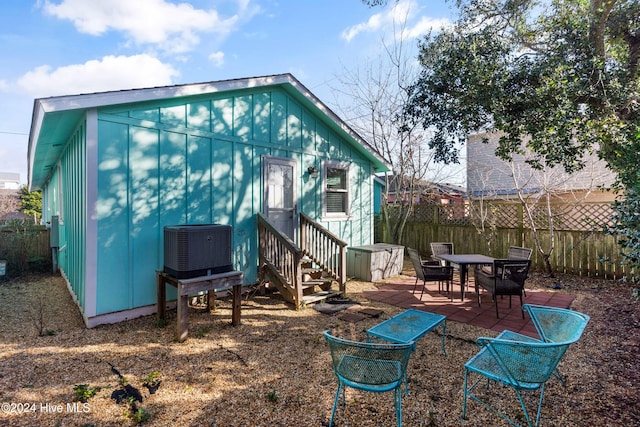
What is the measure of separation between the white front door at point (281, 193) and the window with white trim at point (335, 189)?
0.89 metres

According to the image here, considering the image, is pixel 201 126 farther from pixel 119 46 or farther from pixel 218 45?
pixel 119 46

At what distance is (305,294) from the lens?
19.3 feet

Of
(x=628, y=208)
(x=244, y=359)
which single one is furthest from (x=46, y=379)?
(x=628, y=208)

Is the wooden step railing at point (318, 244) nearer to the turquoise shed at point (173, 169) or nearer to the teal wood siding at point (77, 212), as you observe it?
the turquoise shed at point (173, 169)

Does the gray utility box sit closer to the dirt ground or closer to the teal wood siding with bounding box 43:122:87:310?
the dirt ground

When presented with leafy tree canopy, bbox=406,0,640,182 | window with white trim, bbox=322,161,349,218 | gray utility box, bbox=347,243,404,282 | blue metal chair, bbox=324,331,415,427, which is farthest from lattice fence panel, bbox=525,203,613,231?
blue metal chair, bbox=324,331,415,427

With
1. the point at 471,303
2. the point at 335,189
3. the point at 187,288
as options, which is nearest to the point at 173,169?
the point at 187,288

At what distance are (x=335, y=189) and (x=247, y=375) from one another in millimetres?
5162

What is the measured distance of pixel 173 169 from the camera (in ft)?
16.6

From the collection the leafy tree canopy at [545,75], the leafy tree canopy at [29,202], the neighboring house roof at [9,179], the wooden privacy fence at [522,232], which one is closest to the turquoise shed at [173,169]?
the leafy tree canopy at [545,75]

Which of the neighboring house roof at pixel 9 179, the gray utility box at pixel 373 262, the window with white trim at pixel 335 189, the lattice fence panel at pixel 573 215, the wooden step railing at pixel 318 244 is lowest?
the gray utility box at pixel 373 262

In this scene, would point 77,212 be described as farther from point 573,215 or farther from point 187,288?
point 573,215

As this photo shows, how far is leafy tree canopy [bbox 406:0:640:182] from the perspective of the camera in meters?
5.20

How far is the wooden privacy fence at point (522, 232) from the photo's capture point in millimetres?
7344
